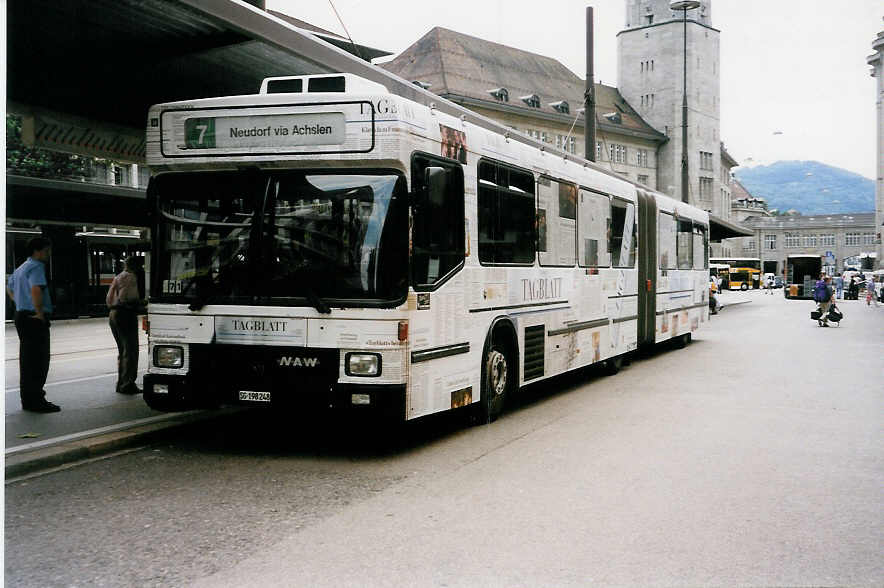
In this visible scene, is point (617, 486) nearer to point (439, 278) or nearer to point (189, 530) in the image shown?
point (439, 278)

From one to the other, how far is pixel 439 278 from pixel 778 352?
1302cm

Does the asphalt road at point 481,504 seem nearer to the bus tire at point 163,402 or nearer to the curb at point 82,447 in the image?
the curb at point 82,447

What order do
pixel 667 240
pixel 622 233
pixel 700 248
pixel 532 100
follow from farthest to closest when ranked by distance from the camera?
pixel 532 100, pixel 700 248, pixel 667 240, pixel 622 233

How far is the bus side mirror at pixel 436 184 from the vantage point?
802 cm

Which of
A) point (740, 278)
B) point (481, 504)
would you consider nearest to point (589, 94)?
point (481, 504)

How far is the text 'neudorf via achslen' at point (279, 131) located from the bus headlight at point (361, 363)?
1838mm

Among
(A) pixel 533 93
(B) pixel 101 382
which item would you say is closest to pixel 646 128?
(A) pixel 533 93

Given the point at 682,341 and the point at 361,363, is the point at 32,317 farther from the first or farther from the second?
the point at 682,341

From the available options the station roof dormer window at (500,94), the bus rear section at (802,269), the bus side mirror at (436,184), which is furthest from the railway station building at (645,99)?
the bus side mirror at (436,184)

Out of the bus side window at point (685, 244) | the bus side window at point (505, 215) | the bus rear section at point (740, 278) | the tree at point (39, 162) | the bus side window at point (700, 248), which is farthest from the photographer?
the bus rear section at point (740, 278)

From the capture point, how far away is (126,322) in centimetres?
1185

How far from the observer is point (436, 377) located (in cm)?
825

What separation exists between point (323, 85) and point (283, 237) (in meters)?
1.41

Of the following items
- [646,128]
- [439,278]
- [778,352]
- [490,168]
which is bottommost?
[778,352]
